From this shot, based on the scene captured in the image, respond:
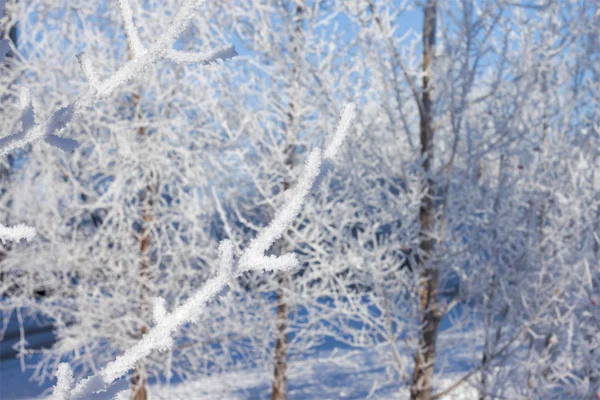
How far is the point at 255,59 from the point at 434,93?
240 centimetres

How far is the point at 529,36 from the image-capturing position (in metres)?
5.13

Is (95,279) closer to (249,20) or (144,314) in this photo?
(144,314)

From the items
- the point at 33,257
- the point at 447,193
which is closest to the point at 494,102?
the point at 447,193

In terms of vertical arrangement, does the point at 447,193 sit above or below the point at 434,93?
below

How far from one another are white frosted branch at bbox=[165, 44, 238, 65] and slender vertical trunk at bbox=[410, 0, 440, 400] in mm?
3755

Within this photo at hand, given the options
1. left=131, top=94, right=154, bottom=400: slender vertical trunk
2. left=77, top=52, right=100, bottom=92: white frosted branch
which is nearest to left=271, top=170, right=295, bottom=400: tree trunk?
left=131, top=94, right=154, bottom=400: slender vertical trunk

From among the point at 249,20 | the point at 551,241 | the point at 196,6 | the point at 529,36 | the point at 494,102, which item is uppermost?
the point at 249,20

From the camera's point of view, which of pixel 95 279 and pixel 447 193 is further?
Result: pixel 95 279

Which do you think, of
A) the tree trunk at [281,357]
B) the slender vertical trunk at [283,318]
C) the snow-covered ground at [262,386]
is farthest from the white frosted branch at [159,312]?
the snow-covered ground at [262,386]

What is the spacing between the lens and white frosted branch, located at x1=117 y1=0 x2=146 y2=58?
94 cm

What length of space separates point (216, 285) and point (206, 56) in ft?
1.10

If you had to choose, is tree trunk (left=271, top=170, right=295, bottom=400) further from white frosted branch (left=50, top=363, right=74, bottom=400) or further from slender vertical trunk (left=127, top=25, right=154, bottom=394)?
white frosted branch (left=50, top=363, right=74, bottom=400)

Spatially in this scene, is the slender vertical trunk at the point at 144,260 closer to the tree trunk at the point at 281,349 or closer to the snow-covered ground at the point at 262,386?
the snow-covered ground at the point at 262,386

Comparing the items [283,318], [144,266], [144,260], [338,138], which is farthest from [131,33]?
[144,266]
